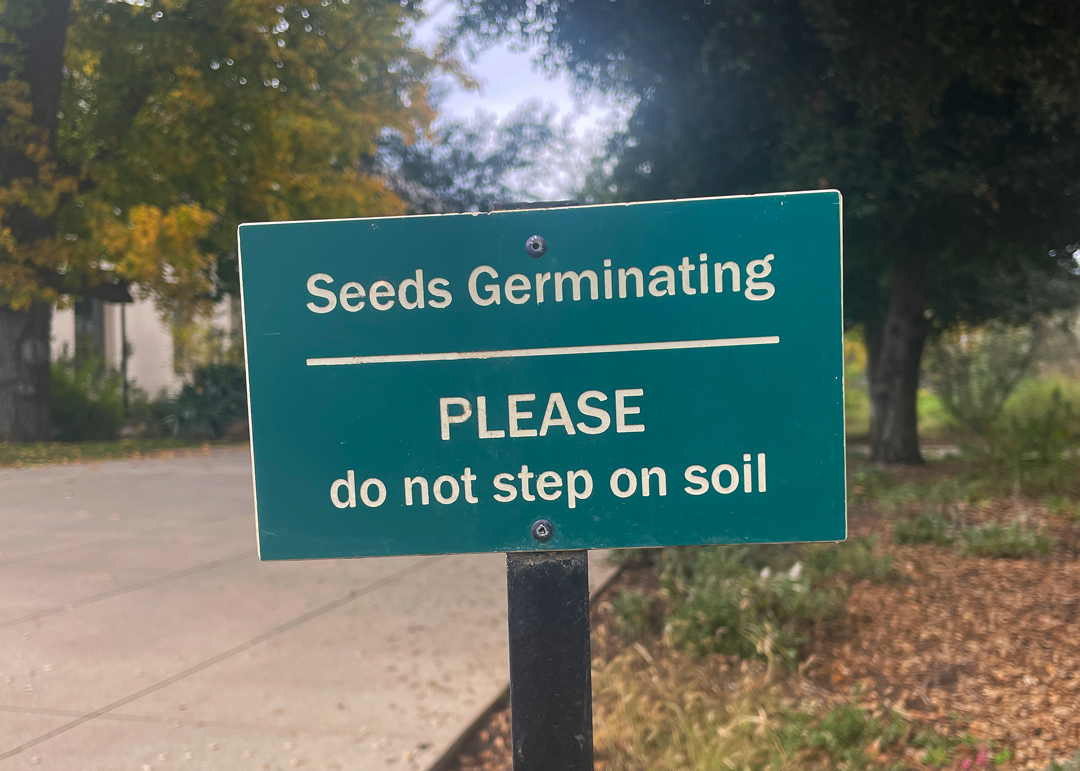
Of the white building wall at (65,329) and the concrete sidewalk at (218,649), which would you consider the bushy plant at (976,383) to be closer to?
the concrete sidewalk at (218,649)

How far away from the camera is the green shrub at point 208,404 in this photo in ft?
59.7

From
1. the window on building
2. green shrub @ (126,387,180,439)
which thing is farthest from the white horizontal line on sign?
the window on building

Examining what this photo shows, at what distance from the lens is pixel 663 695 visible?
11.0ft

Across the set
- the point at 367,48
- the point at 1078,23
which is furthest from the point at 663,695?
the point at 367,48

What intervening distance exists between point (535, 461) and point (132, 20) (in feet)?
42.0

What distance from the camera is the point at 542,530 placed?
Answer: 1.42m

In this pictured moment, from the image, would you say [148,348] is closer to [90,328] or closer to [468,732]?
[90,328]

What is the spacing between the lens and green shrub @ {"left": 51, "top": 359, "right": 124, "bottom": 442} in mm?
15305

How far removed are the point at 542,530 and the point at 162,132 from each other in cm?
1273

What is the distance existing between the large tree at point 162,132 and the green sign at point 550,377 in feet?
36.3

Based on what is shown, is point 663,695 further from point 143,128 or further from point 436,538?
point 143,128

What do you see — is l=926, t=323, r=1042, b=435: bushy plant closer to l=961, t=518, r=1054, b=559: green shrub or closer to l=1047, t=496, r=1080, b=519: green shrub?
l=1047, t=496, r=1080, b=519: green shrub

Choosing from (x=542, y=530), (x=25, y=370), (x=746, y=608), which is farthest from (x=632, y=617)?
(x=25, y=370)

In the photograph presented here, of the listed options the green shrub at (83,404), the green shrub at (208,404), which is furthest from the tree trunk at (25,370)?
the green shrub at (208,404)
